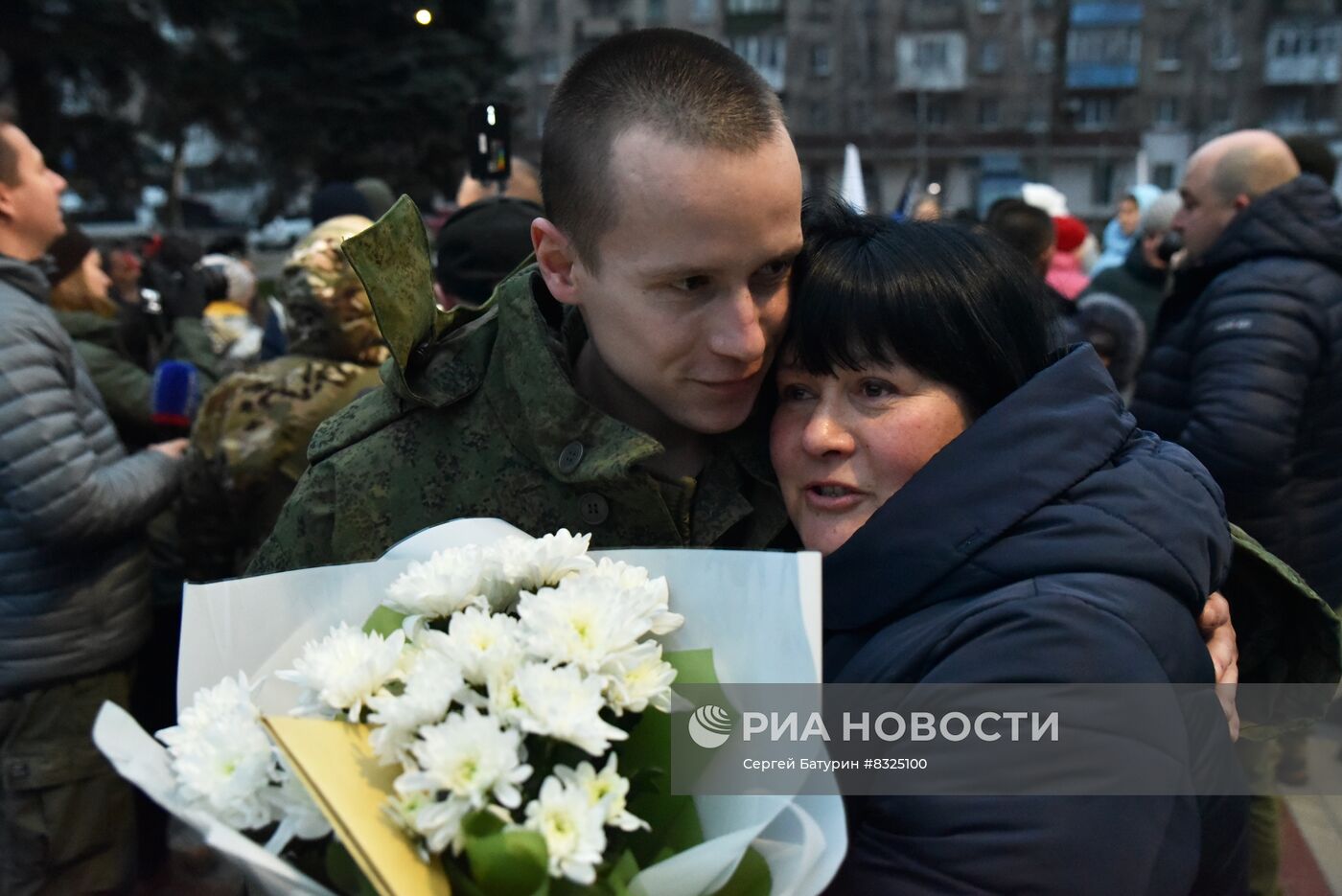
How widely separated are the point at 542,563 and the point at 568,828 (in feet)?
1.06

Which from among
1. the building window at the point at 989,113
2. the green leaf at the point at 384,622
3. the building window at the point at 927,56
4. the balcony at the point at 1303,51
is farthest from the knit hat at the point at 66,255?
the balcony at the point at 1303,51

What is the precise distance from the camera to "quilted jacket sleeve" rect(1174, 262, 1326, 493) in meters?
3.41

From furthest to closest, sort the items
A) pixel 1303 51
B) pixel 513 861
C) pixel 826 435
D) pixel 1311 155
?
pixel 1303 51, pixel 1311 155, pixel 826 435, pixel 513 861

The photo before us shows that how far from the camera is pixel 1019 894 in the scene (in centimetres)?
120

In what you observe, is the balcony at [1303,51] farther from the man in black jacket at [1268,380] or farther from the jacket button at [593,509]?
the jacket button at [593,509]

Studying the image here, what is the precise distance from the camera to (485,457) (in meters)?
1.91

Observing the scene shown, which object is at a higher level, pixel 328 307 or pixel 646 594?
pixel 646 594

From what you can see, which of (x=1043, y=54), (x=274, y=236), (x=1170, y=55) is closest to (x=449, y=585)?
(x=274, y=236)

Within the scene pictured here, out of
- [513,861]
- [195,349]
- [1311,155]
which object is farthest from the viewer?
[1311,155]

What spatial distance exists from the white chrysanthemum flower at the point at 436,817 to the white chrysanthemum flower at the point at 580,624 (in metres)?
0.16

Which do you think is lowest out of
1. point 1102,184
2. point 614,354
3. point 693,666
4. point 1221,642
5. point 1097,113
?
point 1102,184

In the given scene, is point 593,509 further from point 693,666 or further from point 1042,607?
point 1042,607

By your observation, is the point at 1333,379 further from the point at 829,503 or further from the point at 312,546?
the point at 312,546

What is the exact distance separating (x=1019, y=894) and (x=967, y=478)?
0.49m
